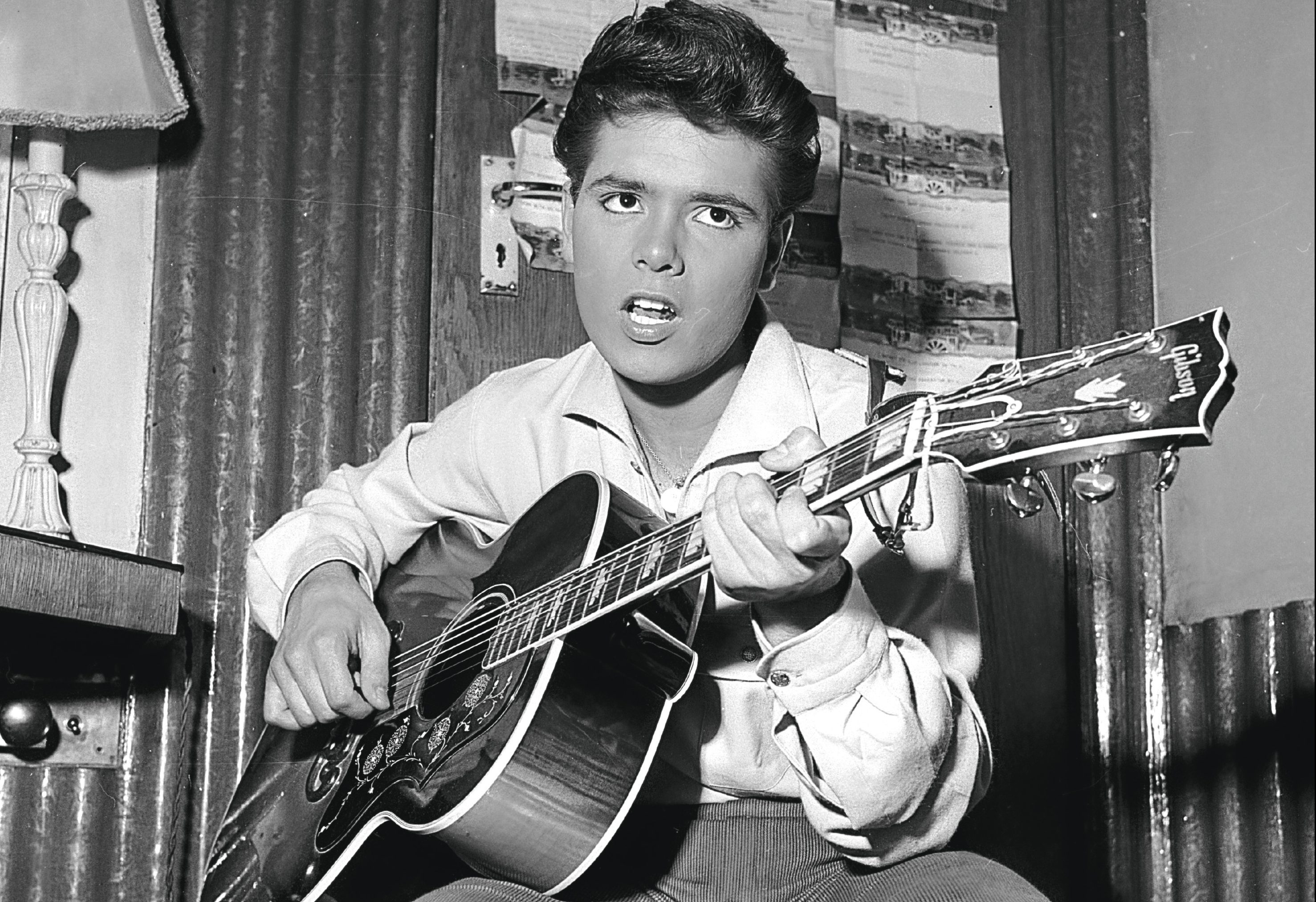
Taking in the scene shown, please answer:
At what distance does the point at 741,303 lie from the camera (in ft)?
4.46

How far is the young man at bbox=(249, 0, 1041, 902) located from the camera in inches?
43.5

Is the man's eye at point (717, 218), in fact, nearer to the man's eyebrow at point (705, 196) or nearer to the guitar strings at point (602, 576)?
the man's eyebrow at point (705, 196)

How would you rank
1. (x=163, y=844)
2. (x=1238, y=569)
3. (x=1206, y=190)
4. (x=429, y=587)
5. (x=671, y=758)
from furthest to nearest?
(x=1206, y=190)
(x=1238, y=569)
(x=163, y=844)
(x=429, y=587)
(x=671, y=758)

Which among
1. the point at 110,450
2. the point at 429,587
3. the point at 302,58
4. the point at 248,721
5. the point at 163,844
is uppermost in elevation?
the point at 302,58

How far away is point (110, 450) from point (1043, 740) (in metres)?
1.20

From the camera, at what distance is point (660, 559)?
1.12m

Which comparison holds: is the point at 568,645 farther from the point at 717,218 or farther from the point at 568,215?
the point at 568,215

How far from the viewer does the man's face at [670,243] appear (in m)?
1.32

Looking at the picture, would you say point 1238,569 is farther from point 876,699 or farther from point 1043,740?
point 876,699

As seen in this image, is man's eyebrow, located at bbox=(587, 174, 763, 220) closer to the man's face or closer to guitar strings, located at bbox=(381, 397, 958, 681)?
the man's face

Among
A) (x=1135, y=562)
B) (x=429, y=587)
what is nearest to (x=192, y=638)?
(x=429, y=587)

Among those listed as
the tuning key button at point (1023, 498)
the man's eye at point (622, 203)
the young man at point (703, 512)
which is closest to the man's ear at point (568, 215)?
the young man at point (703, 512)

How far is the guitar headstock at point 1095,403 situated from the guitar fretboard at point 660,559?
0.05 meters

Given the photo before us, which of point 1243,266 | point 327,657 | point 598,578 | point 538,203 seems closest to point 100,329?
point 538,203
